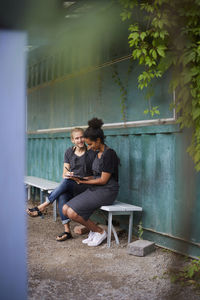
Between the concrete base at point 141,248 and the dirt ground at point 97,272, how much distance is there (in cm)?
6

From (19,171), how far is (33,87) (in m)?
6.94

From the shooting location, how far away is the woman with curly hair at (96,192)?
4.09 m

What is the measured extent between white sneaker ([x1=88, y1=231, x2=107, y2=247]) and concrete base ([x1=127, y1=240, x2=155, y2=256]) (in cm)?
47

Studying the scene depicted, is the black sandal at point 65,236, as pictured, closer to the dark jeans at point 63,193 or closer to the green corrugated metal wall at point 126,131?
the dark jeans at point 63,193

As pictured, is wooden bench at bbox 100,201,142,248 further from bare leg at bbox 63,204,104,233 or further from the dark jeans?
the dark jeans

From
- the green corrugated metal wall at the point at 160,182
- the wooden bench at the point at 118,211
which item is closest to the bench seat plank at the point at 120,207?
the wooden bench at the point at 118,211

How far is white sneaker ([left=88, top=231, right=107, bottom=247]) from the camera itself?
412cm

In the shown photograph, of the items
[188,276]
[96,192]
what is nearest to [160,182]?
[96,192]

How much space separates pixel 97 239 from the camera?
4.15 m

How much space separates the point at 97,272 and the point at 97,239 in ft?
2.92

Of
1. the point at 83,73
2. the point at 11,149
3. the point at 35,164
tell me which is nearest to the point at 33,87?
the point at 35,164

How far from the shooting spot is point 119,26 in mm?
4516

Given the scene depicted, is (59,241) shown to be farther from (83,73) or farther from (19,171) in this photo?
(19,171)

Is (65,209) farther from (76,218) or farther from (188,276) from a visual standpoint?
(188,276)
